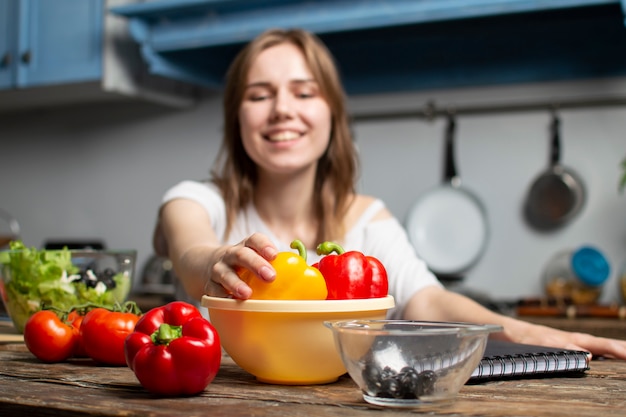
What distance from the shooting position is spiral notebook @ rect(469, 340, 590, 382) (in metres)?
0.95

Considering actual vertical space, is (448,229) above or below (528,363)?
above

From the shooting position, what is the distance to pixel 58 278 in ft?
4.35

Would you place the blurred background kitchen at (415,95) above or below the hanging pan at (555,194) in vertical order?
above

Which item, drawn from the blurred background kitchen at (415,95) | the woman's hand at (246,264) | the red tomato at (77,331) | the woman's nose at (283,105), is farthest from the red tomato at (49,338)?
the blurred background kitchen at (415,95)

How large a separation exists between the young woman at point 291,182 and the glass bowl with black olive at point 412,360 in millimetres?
739

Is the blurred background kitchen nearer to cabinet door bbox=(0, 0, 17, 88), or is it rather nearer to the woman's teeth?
cabinet door bbox=(0, 0, 17, 88)

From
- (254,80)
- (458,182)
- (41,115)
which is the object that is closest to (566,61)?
(458,182)

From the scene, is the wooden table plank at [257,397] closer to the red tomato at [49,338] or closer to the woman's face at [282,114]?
the red tomato at [49,338]

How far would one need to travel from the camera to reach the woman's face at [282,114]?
175 centimetres

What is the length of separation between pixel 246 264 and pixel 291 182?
100cm

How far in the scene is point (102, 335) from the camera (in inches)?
41.3

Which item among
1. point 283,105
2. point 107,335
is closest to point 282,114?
point 283,105

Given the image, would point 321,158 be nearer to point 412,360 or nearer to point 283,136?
point 283,136

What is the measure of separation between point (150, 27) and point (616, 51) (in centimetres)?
161
